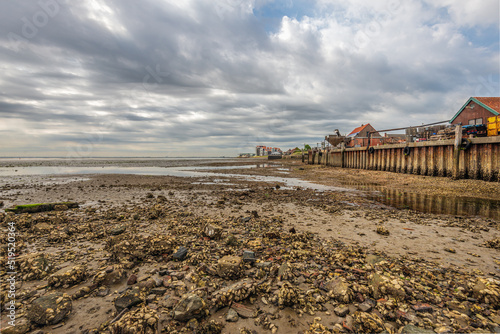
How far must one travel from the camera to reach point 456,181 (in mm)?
15359

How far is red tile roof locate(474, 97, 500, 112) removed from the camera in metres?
31.5

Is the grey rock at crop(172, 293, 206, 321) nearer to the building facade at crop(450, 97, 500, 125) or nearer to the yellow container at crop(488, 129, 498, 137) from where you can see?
the yellow container at crop(488, 129, 498, 137)

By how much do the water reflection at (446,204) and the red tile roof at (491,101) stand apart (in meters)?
33.5

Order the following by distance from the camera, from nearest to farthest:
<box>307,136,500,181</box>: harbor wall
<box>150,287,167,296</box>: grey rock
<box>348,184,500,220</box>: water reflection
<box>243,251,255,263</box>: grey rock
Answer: <box>150,287,167,296</box>: grey rock < <box>243,251,255,263</box>: grey rock < <box>348,184,500,220</box>: water reflection < <box>307,136,500,181</box>: harbor wall

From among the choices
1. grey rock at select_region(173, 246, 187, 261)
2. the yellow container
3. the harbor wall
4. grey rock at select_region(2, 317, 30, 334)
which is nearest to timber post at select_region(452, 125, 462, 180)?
the harbor wall

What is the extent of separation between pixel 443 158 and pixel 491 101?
28762mm

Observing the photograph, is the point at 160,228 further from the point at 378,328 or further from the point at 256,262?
the point at 378,328

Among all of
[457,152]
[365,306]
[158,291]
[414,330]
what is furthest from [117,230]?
[457,152]

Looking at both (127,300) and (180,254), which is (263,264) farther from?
(127,300)

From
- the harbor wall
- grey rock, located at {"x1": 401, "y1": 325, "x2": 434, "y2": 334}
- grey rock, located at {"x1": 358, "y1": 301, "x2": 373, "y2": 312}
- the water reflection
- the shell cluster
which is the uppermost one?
the harbor wall

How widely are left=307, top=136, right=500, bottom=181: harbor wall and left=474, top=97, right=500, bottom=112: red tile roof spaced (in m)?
22.3

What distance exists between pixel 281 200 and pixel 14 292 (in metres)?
9.60

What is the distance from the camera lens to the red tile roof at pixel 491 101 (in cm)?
3153

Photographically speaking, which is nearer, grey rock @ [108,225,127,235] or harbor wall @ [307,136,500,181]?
grey rock @ [108,225,127,235]
